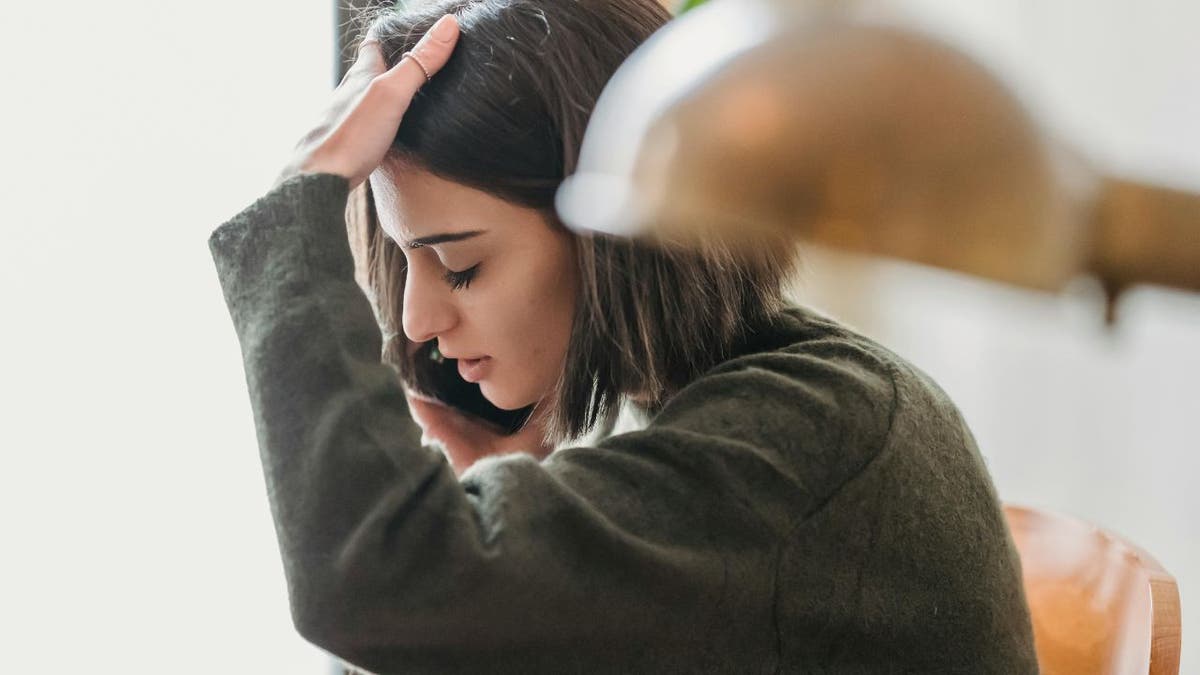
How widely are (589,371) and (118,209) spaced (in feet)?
2.00

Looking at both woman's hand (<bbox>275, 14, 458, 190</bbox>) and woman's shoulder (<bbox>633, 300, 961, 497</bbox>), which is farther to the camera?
woman's hand (<bbox>275, 14, 458, 190</bbox>)

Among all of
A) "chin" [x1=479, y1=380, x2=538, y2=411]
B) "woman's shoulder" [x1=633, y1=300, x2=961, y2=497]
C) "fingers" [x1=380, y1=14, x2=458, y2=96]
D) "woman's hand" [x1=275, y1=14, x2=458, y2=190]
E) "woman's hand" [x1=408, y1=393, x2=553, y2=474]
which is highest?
"fingers" [x1=380, y1=14, x2=458, y2=96]

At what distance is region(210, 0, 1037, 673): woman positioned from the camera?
731mm

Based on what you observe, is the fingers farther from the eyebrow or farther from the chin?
the chin

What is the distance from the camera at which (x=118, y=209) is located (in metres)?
1.26

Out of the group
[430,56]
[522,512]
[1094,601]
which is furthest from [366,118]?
[1094,601]

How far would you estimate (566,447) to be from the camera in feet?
2.75

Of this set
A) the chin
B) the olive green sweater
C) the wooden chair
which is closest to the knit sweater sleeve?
the olive green sweater

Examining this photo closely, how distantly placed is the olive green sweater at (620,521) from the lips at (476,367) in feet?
0.64

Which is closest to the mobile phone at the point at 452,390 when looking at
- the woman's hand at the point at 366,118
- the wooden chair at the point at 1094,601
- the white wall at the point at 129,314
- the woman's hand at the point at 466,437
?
the woman's hand at the point at 466,437

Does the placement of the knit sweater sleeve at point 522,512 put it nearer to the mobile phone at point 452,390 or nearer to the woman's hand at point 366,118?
the woman's hand at point 366,118

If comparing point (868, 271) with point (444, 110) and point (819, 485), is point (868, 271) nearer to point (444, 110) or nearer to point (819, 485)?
point (819, 485)

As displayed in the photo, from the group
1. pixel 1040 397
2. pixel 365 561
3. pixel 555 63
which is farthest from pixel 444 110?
pixel 1040 397

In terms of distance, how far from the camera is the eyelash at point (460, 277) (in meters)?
0.93
